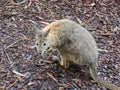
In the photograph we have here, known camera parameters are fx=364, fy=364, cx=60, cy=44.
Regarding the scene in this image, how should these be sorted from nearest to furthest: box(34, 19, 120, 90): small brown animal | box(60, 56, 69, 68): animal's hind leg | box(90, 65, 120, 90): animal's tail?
1. box(90, 65, 120, 90): animal's tail
2. box(34, 19, 120, 90): small brown animal
3. box(60, 56, 69, 68): animal's hind leg

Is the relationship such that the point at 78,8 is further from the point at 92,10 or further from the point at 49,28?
the point at 49,28

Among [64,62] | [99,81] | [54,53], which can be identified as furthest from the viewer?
[54,53]

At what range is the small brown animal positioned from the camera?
5.88 metres

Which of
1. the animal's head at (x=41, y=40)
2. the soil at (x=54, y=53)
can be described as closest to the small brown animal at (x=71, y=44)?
the animal's head at (x=41, y=40)

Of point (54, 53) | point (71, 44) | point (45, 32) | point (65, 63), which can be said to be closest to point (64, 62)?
point (65, 63)

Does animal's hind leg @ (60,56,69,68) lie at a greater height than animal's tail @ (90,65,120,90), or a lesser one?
greater

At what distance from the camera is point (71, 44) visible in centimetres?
591

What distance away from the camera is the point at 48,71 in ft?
19.6

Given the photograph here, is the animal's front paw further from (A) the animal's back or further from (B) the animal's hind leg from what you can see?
(A) the animal's back

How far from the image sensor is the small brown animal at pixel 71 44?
5879 mm

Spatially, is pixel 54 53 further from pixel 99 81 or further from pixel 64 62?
pixel 99 81

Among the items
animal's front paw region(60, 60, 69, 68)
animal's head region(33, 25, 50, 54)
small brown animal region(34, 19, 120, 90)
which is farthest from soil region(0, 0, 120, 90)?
animal's head region(33, 25, 50, 54)

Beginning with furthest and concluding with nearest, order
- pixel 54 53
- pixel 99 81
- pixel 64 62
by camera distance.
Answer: pixel 54 53
pixel 64 62
pixel 99 81

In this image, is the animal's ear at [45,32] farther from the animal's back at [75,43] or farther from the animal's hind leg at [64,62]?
the animal's hind leg at [64,62]
